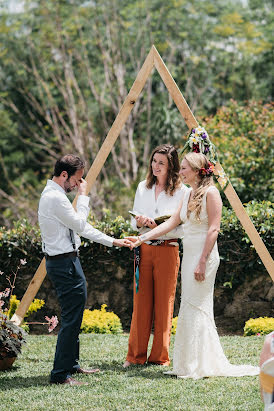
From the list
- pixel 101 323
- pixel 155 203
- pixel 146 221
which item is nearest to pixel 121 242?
pixel 146 221

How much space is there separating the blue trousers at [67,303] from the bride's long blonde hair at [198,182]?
104cm

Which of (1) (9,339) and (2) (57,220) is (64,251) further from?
(1) (9,339)

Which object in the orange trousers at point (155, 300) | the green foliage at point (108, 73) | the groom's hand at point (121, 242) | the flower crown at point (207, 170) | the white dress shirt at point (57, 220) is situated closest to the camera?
the white dress shirt at point (57, 220)

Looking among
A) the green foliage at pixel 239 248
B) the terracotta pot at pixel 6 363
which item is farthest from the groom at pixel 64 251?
the green foliage at pixel 239 248

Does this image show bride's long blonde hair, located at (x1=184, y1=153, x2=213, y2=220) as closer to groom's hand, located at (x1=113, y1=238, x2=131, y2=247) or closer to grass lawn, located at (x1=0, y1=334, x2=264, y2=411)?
groom's hand, located at (x1=113, y1=238, x2=131, y2=247)

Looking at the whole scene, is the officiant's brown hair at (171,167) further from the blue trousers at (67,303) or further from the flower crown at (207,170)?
the blue trousers at (67,303)

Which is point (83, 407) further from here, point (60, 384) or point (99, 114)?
point (99, 114)

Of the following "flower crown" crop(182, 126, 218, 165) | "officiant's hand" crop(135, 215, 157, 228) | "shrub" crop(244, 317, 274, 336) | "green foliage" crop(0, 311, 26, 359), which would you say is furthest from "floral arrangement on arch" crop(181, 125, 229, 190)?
"green foliage" crop(0, 311, 26, 359)

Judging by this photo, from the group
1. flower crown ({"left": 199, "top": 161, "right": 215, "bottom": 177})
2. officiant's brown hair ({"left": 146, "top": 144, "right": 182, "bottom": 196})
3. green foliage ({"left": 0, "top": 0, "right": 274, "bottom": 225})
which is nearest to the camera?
flower crown ({"left": 199, "top": 161, "right": 215, "bottom": 177})

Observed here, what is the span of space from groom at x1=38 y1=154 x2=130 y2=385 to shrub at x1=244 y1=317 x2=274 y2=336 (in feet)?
8.47

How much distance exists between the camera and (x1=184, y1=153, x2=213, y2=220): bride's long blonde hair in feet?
15.9

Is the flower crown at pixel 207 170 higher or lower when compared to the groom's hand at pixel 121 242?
higher

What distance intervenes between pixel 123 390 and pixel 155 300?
1035 millimetres

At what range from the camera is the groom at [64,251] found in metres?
4.52
